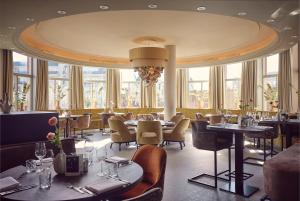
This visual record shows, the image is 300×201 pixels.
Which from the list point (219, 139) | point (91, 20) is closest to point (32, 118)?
point (91, 20)

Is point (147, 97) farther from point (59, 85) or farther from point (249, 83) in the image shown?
point (249, 83)

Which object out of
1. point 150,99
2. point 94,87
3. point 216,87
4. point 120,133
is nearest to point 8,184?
point 120,133

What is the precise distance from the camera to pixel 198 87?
43.5 feet

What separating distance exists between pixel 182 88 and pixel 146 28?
6.79 meters

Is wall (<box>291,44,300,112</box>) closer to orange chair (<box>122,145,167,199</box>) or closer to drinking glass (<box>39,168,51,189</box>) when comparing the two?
orange chair (<box>122,145,167,199</box>)

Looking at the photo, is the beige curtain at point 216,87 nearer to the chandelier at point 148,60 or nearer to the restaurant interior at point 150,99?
the restaurant interior at point 150,99

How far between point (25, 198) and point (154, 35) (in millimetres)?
6529

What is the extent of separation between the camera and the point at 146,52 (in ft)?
24.7

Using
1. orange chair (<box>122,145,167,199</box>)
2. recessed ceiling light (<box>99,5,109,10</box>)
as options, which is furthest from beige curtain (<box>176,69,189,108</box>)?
orange chair (<box>122,145,167,199</box>)

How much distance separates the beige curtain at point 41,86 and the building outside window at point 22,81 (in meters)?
0.31

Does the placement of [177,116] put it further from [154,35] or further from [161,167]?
[161,167]

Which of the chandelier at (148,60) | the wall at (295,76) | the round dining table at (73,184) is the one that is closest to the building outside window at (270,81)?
the wall at (295,76)

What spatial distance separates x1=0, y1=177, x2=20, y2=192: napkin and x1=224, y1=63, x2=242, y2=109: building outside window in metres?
10.8

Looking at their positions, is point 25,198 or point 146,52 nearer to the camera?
point 25,198
